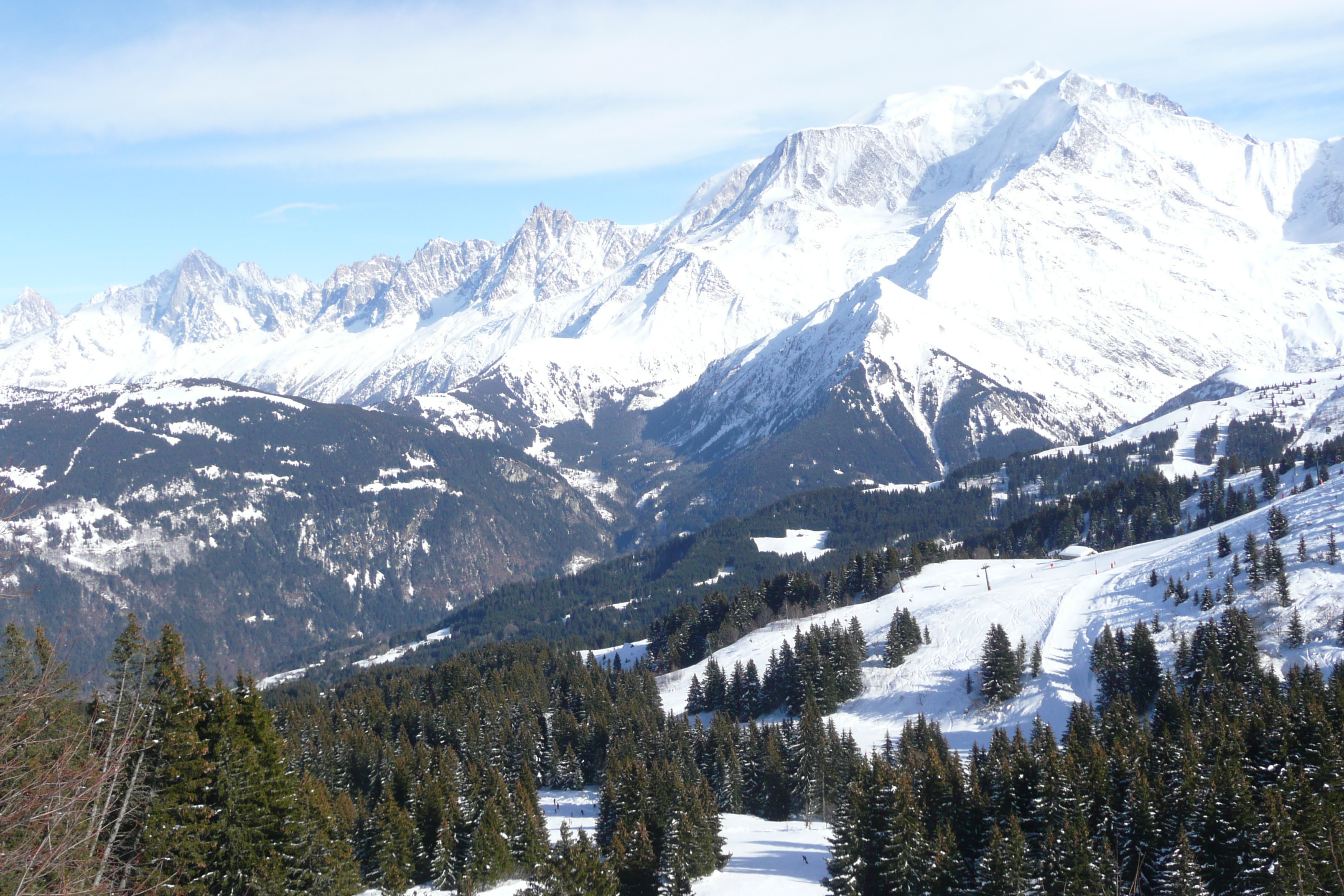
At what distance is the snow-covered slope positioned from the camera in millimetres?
109500

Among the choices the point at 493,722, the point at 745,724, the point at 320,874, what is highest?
the point at 320,874

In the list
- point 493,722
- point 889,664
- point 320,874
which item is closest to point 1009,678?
point 889,664

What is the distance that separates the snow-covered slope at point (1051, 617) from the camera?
109500 mm


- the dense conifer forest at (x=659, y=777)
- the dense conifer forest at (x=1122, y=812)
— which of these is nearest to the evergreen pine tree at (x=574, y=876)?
the dense conifer forest at (x=659, y=777)

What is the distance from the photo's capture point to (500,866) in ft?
217

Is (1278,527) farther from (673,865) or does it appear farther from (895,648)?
(673,865)

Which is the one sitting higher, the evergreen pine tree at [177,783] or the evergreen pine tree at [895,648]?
A: the evergreen pine tree at [177,783]

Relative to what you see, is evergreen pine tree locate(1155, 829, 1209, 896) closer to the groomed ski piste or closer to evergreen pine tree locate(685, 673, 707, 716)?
the groomed ski piste

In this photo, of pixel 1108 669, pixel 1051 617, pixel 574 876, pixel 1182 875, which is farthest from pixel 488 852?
pixel 1051 617

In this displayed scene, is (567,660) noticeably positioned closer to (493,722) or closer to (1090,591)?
(493,722)

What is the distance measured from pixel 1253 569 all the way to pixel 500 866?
333 ft

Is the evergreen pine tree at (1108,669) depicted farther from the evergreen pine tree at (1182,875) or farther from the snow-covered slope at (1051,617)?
the evergreen pine tree at (1182,875)

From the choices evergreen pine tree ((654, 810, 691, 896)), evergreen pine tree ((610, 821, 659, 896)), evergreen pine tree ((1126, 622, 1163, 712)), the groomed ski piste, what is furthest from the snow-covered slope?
evergreen pine tree ((610, 821, 659, 896))

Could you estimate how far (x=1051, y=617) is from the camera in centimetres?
13462
